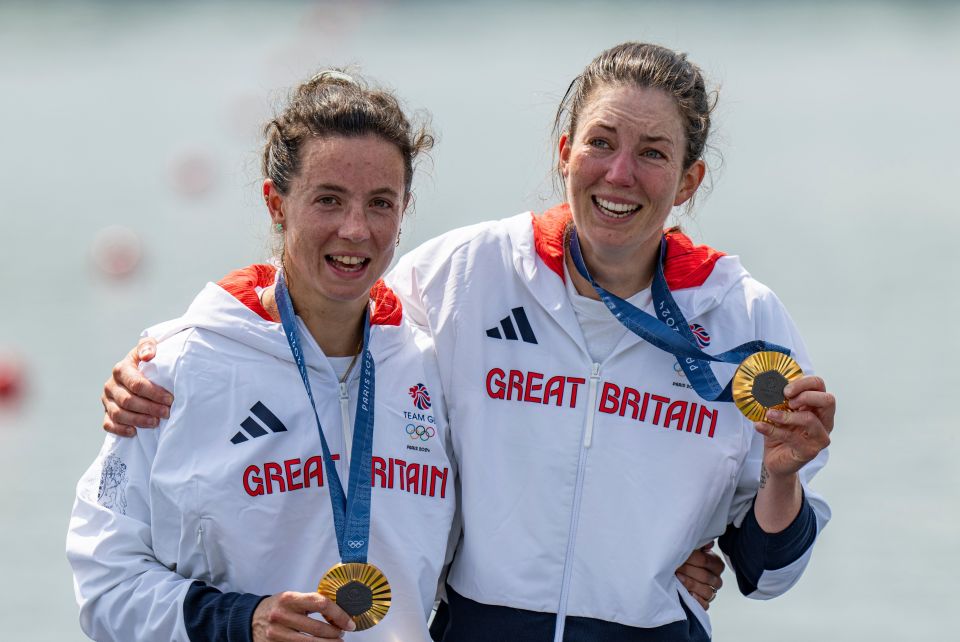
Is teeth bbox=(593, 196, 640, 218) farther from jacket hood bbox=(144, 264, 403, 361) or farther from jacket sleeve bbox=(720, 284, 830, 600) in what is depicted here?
jacket hood bbox=(144, 264, 403, 361)

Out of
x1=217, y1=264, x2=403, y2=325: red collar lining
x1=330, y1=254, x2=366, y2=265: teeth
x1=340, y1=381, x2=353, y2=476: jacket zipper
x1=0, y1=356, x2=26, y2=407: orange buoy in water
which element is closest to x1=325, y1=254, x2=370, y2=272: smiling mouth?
x1=330, y1=254, x2=366, y2=265: teeth

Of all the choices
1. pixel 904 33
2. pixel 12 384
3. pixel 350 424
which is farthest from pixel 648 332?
pixel 904 33

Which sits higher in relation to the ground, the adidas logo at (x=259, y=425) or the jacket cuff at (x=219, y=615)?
the adidas logo at (x=259, y=425)

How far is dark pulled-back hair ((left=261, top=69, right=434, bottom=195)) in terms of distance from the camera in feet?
10.3

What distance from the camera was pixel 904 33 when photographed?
3428cm

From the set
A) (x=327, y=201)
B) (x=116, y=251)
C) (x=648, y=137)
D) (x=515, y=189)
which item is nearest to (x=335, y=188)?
(x=327, y=201)

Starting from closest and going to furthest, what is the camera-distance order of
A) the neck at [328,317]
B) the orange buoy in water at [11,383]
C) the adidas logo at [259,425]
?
1. the adidas logo at [259,425]
2. the neck at [328,317]
3. the orange buoy in water at [11,383]

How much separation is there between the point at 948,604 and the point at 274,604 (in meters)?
6.78

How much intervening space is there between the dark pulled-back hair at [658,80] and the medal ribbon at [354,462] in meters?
0.86

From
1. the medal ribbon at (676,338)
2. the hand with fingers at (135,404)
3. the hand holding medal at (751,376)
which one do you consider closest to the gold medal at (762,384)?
the hand holding medal at (751,376)

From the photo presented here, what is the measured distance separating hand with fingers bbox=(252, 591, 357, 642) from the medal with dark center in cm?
3

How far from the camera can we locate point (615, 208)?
332cm

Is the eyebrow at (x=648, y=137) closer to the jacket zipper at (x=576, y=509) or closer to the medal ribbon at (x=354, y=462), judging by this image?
the jacket zipper at (x=576, y=509)

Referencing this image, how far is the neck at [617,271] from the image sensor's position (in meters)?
3.44
